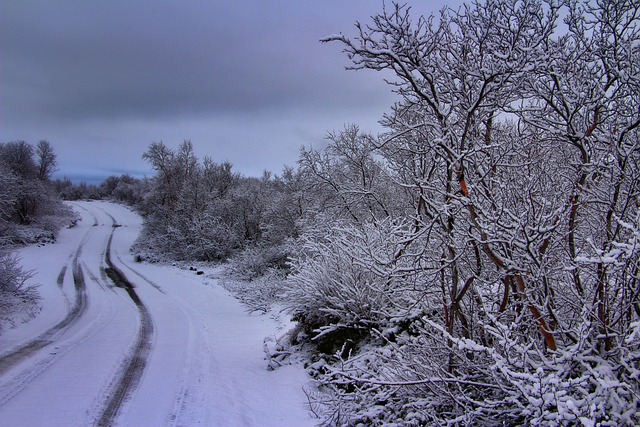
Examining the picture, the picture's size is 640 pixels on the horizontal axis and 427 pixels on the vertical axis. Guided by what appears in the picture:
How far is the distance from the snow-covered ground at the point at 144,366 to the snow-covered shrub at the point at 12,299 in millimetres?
437

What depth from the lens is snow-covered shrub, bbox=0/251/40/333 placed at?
10617mm

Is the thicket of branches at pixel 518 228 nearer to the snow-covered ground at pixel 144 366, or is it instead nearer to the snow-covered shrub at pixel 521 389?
the snow-covered shrub at pixel 521 389

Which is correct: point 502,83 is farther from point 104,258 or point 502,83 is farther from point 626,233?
point 104,258

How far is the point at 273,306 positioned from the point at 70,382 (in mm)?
7191

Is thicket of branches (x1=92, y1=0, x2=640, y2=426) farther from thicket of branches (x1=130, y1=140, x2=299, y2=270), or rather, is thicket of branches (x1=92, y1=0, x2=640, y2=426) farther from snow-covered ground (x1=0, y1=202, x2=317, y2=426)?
thicket of branches (x1=130, y1=140, x2=299, y2=270)

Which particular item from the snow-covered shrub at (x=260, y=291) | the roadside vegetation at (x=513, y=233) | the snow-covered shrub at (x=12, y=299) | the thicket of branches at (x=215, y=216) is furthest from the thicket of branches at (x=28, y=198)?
the roadside vegetation at (x=513, y=233)

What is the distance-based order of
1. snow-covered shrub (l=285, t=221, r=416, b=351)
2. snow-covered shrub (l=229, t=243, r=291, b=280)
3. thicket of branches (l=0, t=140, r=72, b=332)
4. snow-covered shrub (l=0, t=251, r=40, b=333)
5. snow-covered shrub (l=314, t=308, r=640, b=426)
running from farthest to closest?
thicket of branches (l=0, t=140, r=72, b=332), snow-covered shrub (l=229, t=243, r=291, b=280), snow-covered shrub (l=0, t=251, r=40, b=333), snow-covered shrub (l=285, t=221, r=416, b=351), snow-covered shrub (l=314, t=308, r=640, b=426)

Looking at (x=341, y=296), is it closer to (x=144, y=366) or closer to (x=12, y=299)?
(x=144, y=366)

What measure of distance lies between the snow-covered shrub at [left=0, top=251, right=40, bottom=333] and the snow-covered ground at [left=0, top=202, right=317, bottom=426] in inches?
17.2

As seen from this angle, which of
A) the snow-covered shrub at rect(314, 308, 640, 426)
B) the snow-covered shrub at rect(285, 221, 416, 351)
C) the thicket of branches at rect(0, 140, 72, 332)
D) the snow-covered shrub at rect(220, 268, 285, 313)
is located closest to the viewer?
the snow-covered shrub at rect(314, 308, 640, 426)

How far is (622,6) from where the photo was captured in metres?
3.72

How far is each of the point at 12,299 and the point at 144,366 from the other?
7914 mm

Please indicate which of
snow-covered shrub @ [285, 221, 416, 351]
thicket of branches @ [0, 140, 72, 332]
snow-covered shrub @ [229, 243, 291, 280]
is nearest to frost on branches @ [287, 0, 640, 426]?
snow-covered shrub @ [285, 221, 416, 351]

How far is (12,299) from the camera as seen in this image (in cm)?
1176
